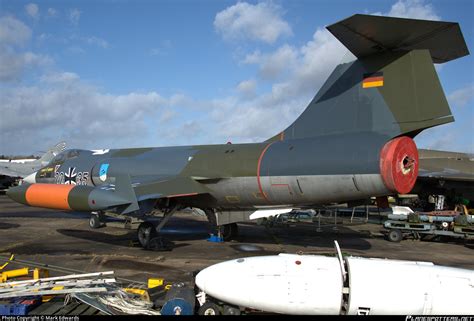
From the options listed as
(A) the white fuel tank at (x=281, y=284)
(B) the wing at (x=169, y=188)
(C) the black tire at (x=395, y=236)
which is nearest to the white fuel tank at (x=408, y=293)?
(A) the white fuel tank at (x=281, y=284)

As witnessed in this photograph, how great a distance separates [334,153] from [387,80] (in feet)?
6.92

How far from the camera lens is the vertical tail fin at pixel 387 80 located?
24.9ft

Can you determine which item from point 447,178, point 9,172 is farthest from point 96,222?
point 9,172

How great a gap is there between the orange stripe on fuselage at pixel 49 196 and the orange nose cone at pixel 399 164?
8395 millimetres

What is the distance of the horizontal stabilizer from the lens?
7.20m

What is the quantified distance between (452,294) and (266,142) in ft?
22.6

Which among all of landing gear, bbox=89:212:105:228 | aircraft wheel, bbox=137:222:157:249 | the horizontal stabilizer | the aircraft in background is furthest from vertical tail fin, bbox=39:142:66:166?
the horizontal stabilizer

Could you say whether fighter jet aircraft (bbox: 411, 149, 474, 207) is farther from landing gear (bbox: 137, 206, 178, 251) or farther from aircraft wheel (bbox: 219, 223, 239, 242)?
landing gear (bbox: 137, 206, 178, 251)

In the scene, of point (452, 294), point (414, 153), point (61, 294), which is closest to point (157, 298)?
point (61, 294)

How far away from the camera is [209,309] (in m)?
5.77

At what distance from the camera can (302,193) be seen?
9961 millimetres

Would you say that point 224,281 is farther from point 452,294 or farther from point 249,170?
point 249,170

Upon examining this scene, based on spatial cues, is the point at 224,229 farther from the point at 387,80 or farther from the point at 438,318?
the point at 438,318

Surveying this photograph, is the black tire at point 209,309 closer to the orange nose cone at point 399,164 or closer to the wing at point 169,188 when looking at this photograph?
the orange nose cone at point 399,164
